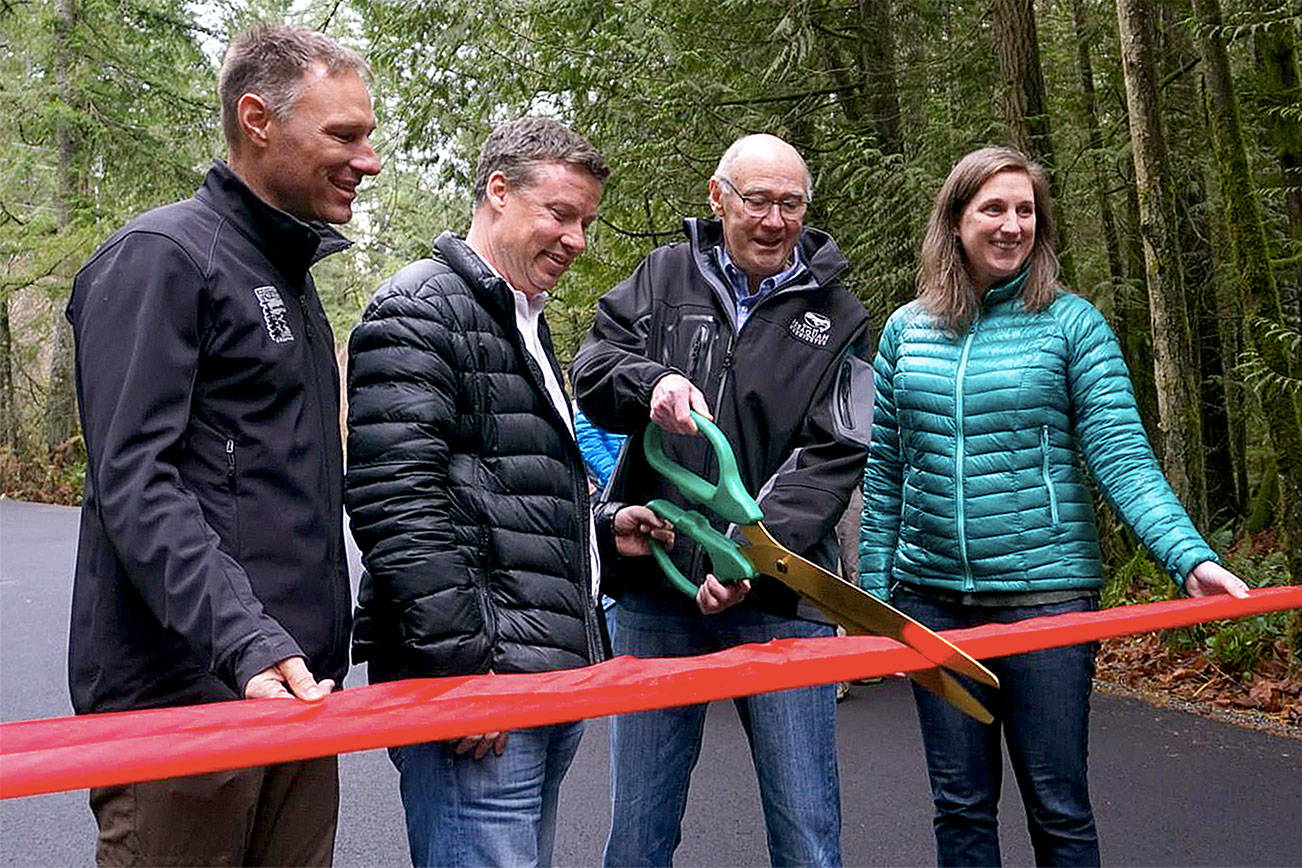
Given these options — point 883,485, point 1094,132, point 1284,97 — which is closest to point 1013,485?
point 883,485

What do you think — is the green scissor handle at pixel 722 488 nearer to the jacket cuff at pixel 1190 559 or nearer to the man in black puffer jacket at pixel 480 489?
the man in black puffer jacket at pixel 480 489

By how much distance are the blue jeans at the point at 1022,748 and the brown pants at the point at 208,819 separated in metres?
1.60

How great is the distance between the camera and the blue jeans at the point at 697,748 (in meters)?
2.83

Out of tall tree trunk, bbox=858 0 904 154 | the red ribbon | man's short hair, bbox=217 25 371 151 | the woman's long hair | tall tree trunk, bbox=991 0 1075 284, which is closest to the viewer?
the red ribbon

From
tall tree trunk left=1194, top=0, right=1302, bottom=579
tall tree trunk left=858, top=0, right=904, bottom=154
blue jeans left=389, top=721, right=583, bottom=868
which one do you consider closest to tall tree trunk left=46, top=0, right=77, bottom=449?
tall tree trunk left=858, top=0, right=904, bottom=154

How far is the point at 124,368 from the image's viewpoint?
6.44 feet

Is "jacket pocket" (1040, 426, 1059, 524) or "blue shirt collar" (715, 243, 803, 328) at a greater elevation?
"blue shirt collar" (715, 243, 803, 328)

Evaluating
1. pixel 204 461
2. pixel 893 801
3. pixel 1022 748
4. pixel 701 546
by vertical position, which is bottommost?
pixel 893 801

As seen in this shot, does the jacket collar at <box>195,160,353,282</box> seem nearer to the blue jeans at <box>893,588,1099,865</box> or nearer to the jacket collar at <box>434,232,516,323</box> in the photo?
the jacket collar at <box>434,232,516,323</box>

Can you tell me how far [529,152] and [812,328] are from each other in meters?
0.89

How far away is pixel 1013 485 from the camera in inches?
120

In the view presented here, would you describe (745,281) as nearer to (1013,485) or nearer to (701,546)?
(701,546)

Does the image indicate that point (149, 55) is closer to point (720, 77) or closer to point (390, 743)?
point (720, 77)

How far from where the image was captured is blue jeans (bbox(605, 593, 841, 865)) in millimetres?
2832
